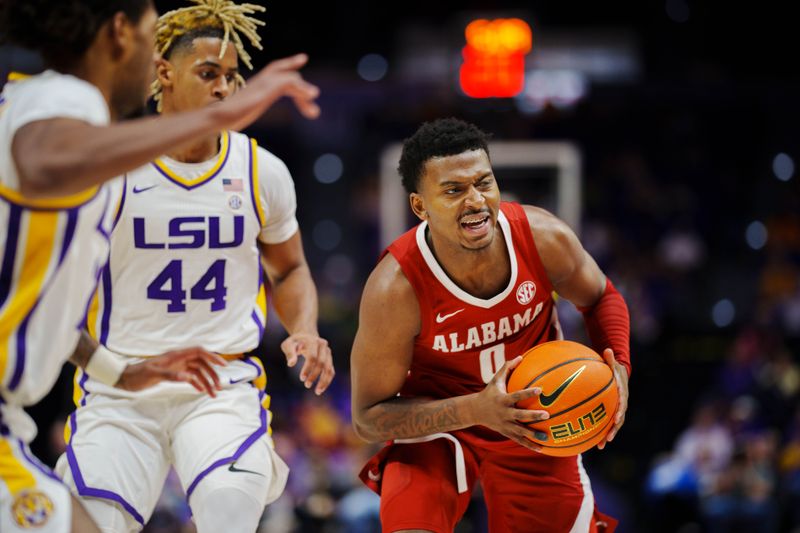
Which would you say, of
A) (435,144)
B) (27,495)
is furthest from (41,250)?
(435,144)

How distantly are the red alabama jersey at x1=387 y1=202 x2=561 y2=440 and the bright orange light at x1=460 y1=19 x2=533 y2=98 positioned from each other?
29.9 feet

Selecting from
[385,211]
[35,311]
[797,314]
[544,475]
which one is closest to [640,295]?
[797,314]

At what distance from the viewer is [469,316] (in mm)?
4344

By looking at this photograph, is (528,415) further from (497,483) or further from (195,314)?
(195,314)

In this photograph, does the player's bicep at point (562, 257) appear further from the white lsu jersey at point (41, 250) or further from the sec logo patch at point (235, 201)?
the white lsu jersey at point (41, 250)

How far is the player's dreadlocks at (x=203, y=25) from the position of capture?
179 inches

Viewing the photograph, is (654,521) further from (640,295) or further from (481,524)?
(640,295)

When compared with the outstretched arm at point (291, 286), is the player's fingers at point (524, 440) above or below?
below

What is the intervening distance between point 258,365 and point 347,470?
5731 mm

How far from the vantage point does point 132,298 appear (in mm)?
4297

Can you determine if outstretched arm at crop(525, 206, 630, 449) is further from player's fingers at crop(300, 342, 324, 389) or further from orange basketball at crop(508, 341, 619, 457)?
player's fingers at crop(300, 342, 324, 389)

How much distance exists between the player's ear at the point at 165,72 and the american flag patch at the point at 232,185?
50 cm

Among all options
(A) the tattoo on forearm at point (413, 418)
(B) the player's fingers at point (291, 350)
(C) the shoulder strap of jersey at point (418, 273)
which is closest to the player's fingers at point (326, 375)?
(B) the player's fingers at point (291, 350)

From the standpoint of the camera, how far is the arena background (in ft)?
32.6
